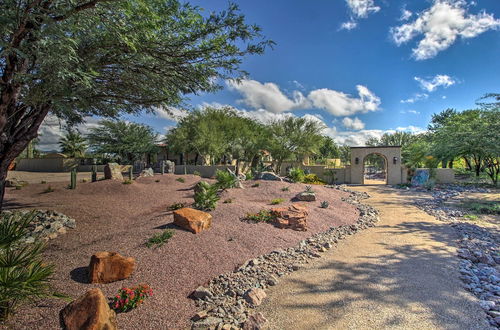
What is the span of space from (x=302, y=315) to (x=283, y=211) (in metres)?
4.05

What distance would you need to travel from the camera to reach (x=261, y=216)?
23.5 feet

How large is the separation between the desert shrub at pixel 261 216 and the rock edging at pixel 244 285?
1314 mm

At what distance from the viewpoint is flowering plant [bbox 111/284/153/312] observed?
3.19 m

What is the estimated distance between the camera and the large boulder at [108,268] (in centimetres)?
375

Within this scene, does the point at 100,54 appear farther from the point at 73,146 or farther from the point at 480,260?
the point at 73,146

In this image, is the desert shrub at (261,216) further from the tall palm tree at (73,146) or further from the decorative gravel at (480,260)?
the tall palm tree at (73,146)

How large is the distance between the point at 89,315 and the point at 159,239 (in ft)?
7.66

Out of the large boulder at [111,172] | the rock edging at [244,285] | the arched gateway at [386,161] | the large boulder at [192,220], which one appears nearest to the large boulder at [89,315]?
the rock edging at [244,285]

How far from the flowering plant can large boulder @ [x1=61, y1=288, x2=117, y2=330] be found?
385mm

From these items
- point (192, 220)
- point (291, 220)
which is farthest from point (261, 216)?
point (192, 220)

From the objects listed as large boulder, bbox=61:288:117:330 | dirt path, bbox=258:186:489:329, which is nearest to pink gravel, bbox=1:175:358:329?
large boulder, bbox=61:288:117:330

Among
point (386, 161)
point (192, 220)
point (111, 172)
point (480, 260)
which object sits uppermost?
point (386, 161)

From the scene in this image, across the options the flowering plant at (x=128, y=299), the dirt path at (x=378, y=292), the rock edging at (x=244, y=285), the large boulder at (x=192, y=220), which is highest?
the large boulder at (x=192, y=220)

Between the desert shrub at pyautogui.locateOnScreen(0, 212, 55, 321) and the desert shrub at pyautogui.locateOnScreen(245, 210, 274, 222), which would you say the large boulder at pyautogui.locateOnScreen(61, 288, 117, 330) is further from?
the desert shrub at pyautogui.locateOnScreen(245, 210, 274, 222)
